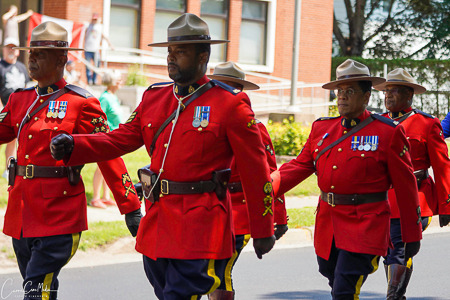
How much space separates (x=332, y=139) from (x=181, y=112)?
174 centimetres

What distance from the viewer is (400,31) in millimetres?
37125

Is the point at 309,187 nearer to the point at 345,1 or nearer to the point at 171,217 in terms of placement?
the point at 171,217

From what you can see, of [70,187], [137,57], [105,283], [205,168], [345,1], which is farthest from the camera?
[345,1]

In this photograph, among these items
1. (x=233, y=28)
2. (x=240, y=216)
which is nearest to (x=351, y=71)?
(x=240, y=216)

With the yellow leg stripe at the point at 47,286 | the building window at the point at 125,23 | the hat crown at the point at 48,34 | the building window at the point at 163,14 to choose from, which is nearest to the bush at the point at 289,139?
the building window at the point at 125,23

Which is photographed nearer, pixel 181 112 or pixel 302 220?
pixel 181 112

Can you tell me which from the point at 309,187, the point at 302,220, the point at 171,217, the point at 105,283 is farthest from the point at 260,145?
the point at 309,187

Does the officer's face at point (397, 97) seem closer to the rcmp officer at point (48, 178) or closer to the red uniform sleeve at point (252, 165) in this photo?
the rcmp officer at point (48, 178)

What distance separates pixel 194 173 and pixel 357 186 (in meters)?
1.66

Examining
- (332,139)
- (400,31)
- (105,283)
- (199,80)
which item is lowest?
(105,283)

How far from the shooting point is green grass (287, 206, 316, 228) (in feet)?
33.5

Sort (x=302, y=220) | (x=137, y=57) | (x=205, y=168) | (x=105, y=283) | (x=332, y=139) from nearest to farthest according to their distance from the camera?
(x=205, y=168)
(x=332, y=139)
(x=105, y=283)
(x=302, y=220)
(x=137, y=57)

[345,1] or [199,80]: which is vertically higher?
[345,1]

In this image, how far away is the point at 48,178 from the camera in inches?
193
